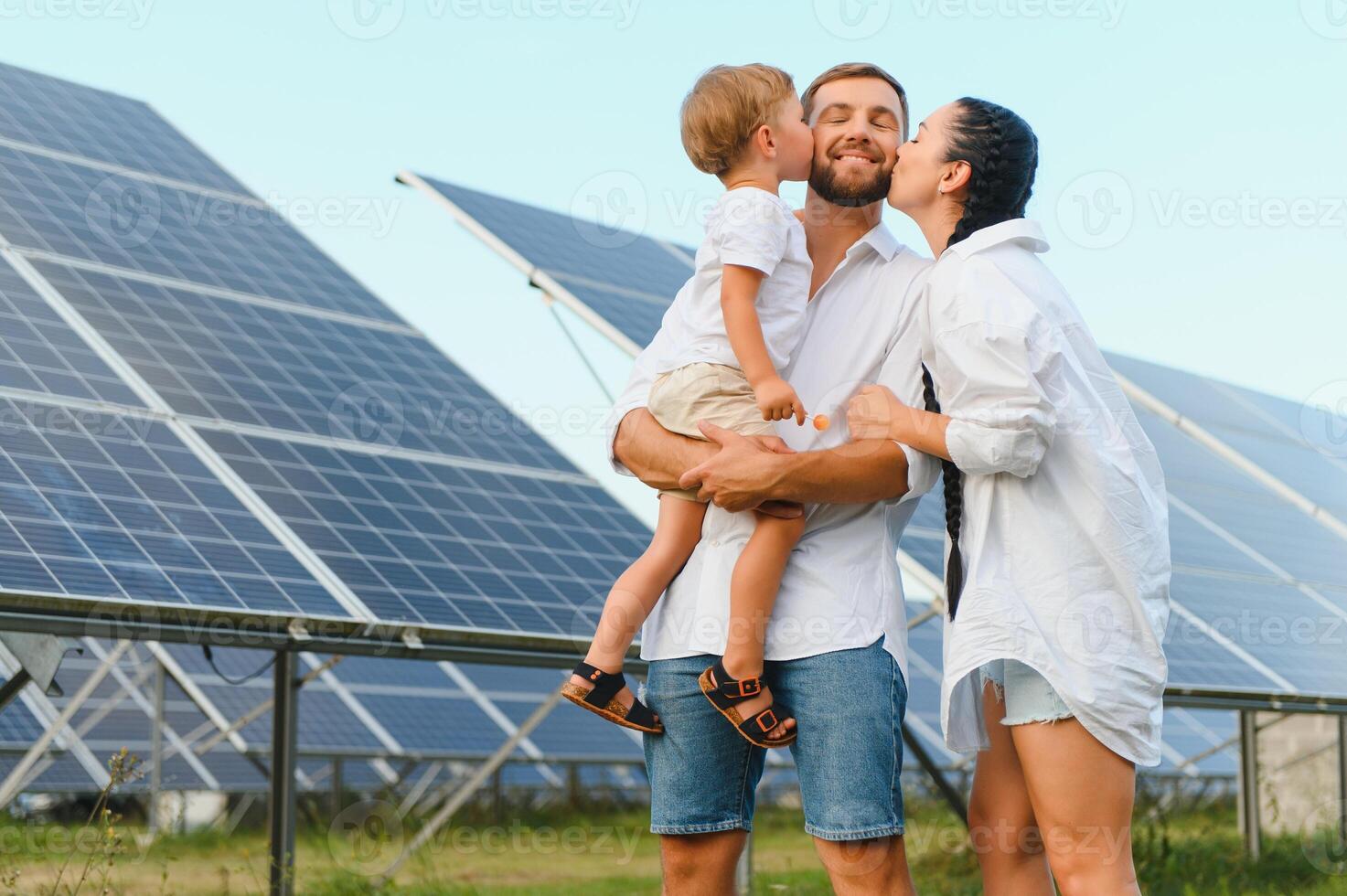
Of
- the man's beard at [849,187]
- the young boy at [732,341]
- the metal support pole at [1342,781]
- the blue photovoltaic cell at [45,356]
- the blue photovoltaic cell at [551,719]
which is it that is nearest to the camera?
the young boy at [732,341]

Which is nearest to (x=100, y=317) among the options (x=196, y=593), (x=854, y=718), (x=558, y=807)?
(x=196, y=593)

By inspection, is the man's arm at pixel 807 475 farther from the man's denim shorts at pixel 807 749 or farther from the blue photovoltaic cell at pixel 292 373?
the blue photovoltaic cell at pixel 292 373

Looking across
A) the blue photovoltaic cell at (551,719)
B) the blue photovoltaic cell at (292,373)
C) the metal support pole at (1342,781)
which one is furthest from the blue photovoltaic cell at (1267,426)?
the blue photovoltaic cell at (292,373)

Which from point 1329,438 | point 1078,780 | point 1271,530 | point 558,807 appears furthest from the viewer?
point 1329,438

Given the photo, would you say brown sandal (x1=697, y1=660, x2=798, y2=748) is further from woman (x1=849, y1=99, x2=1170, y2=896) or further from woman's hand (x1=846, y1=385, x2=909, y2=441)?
woman's hand (x1=846, y1=385, x2=909, y2=441)

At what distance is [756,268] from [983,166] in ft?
1.64

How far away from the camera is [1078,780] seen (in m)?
2.81

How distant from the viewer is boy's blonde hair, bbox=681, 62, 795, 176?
10.6ft

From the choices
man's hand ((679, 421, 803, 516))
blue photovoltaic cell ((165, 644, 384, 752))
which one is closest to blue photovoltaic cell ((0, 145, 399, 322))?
blue photovoltaic cell ((165, 644, 384, 752))

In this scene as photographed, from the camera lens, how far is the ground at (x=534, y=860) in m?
8.97

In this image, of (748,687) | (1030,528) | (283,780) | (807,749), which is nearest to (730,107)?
(1030,528)

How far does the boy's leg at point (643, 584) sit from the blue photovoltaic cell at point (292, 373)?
15.2ft

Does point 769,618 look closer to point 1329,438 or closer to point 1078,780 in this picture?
point 1078,780

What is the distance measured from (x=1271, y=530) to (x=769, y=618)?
9.87 m
